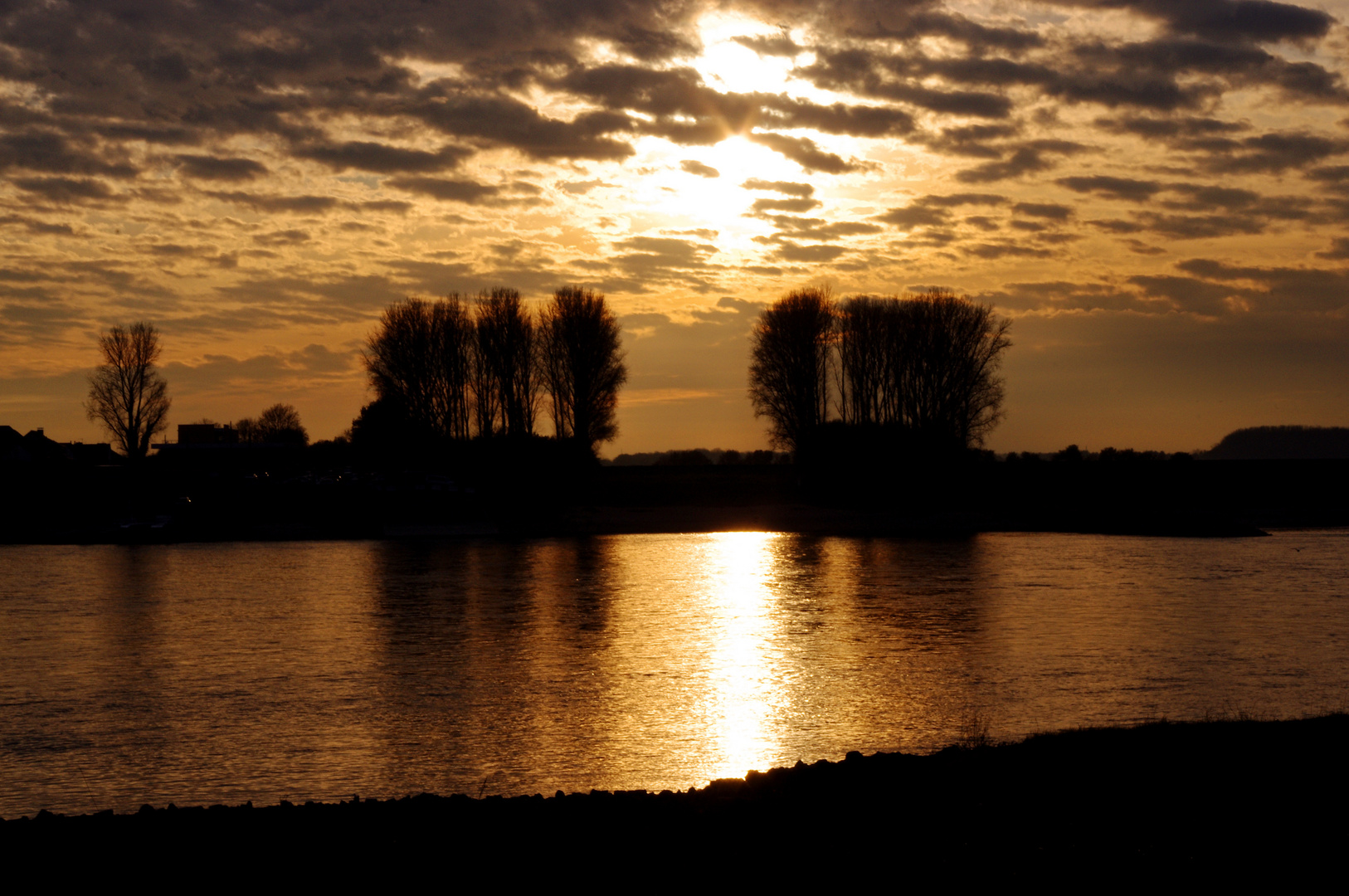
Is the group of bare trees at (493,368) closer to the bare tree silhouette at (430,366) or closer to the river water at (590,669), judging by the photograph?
the bare tree silhouette at (430,366)

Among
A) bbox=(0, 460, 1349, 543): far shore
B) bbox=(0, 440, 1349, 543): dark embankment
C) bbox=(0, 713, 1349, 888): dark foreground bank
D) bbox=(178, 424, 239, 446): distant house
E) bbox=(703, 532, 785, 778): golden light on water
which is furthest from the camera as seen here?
bbox=(178, 424, 239, 446): distant house

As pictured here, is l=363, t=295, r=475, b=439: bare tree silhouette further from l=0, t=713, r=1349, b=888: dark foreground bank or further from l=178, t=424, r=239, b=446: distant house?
l=0, t=713, r=1349, b=888: dark foreground bank

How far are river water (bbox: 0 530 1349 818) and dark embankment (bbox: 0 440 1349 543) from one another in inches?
1035

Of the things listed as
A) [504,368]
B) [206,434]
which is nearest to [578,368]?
[504,368]

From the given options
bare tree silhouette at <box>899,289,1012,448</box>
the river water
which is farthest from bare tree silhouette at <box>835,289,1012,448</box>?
the river water

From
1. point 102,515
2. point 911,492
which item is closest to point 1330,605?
point 911,492

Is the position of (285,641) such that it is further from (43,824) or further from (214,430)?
(214,430)

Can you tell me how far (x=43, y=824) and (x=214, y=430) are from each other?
132 metres

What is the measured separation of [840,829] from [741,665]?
1319cm

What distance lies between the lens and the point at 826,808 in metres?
11.2

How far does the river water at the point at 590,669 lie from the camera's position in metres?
15.6

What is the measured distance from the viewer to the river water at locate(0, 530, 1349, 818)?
15602 mm

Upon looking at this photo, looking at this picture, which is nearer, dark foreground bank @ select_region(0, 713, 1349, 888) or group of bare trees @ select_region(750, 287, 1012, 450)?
dark foreground bank @ select_region(0, 713, 1349, 888)

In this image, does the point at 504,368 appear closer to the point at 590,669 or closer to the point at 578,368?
the point at 578,368
